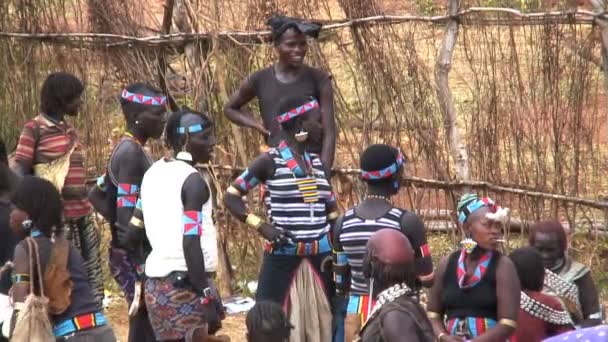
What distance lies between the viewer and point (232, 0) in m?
9.19

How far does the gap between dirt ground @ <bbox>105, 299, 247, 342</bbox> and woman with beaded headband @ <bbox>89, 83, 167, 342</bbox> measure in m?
1.82

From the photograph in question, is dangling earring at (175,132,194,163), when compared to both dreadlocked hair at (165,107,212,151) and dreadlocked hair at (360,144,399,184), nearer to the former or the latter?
dreadlocked hair at (165,107,212,151)

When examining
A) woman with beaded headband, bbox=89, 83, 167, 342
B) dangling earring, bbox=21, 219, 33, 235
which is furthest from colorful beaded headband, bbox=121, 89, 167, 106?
dangling earring, bbox=21, 219, 33, 235

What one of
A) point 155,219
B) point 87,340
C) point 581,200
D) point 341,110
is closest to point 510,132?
point 581,200

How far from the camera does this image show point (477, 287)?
5664mm

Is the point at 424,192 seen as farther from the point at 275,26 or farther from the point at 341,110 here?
the point at 275,26

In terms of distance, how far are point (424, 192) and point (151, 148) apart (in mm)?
2225

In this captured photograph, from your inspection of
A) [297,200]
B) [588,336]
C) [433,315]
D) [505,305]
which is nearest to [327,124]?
[297,200]

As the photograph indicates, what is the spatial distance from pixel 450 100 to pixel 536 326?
261 centimetres

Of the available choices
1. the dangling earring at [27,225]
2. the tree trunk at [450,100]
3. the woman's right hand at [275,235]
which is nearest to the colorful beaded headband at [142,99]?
the woman's right hand at [275,235]

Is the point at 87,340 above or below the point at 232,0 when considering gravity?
below

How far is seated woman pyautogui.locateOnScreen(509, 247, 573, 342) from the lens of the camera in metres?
5.83

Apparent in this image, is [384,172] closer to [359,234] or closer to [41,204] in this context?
[359,234]

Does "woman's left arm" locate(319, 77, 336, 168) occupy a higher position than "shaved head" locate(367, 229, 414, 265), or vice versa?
"woman's left arm" locate(319, 77, 336, 168)
